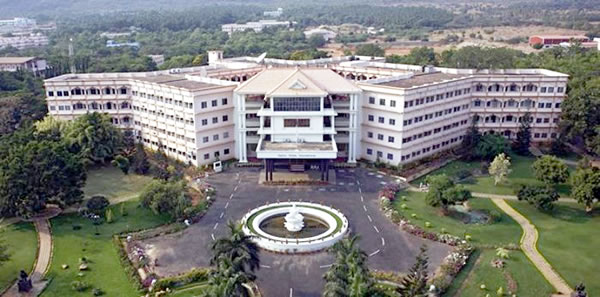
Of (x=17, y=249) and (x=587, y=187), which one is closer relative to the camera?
(x=17, y=249)

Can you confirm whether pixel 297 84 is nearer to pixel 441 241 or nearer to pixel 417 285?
pixel 441 241

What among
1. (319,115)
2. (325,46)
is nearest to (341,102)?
(319,115)

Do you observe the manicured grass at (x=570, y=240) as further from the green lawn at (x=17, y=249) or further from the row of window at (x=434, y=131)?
the green lawn at (x=17, y=249)

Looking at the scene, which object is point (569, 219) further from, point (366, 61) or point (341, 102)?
point (366, 61)

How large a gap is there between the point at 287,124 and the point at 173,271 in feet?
96.3

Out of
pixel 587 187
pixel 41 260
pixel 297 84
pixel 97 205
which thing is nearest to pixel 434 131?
pixel 297 84

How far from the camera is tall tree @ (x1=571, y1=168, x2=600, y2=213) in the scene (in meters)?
51.5

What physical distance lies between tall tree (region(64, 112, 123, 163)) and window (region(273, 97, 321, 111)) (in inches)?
930

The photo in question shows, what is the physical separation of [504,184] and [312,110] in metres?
26.3

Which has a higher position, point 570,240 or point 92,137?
point 92,137

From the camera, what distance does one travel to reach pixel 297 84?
215ft

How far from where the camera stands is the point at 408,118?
66.8 metres

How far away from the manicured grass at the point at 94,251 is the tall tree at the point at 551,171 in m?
43.3

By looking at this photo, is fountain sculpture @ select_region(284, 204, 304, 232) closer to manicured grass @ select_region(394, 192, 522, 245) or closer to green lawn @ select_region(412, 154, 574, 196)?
manicured grass @ select_region(394, 192, 522, 245)
